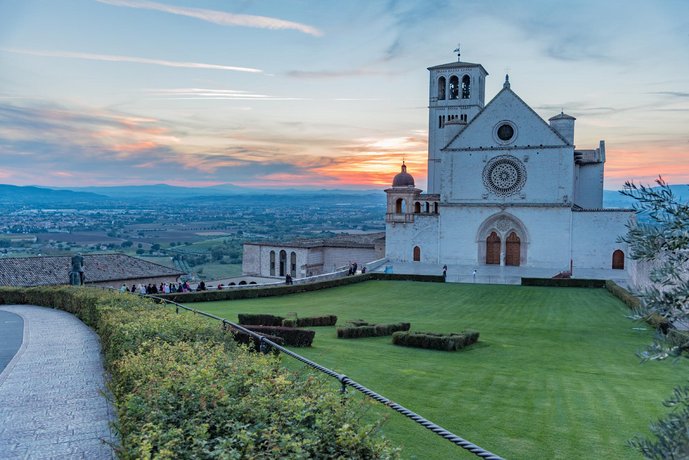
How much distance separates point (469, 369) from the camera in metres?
14.1

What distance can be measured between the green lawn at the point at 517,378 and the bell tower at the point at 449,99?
35.3 metres

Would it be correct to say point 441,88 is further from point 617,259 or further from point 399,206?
point 617,259

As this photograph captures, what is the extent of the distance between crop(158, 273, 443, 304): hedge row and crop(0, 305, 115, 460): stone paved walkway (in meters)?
14.1

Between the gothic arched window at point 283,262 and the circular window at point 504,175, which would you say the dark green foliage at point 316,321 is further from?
the gothic arched window at point 283,262

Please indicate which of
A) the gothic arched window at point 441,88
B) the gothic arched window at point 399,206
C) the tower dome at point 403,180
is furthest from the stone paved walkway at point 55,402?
the gothic arched window at point 441,88

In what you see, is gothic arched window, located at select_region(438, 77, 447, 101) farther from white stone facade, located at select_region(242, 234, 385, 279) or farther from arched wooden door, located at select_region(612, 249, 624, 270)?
arched wooden door, located at select_region(612, 249, 624, 270)

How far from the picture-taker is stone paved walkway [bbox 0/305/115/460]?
8.07 metres

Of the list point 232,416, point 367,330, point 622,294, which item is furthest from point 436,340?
point 622,294

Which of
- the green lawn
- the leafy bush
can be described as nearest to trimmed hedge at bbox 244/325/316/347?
the green lawn

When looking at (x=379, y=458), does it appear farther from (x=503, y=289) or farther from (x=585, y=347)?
(x=503, y=289)

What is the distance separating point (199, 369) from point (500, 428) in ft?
17.0

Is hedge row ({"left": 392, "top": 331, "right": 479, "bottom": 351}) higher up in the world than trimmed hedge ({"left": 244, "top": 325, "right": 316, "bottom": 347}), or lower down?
lower down

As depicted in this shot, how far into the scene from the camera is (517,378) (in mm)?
13164

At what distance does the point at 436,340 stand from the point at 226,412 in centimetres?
1241
